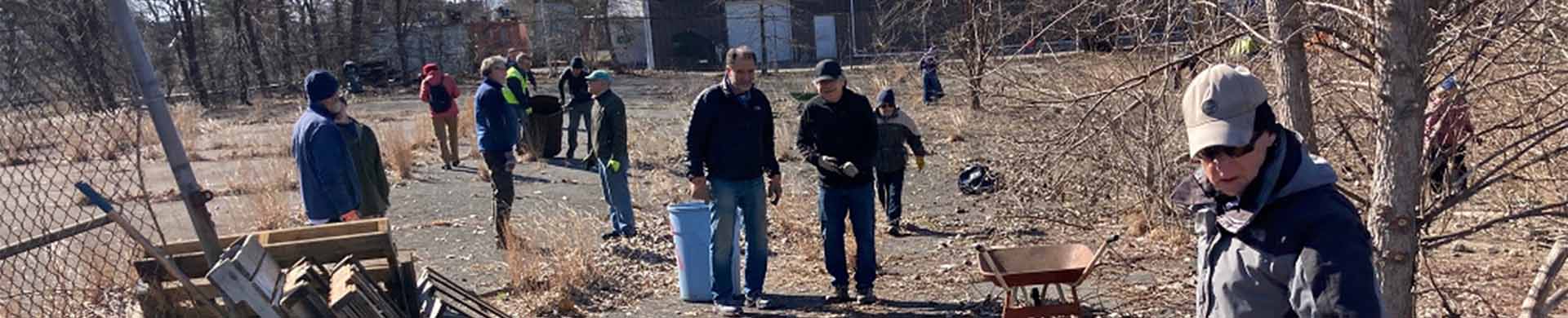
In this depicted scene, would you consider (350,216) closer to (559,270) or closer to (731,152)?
(559,270)

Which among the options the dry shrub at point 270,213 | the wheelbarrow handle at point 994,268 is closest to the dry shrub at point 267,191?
the dry shrub at point 270,213

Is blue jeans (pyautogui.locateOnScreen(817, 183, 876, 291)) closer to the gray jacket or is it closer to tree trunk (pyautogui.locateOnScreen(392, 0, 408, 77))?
the gray jacket

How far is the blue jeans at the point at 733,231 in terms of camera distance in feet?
20.3

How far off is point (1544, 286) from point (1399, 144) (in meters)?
0.85

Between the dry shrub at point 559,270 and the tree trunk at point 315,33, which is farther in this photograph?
the tree trunk at point 315,33

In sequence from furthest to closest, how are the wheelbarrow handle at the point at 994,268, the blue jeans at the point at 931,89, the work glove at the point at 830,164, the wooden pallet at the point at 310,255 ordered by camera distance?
the blue jeans at the point at 931,89, the work glove at the point at 830,164, the wheelbarrow handle at the point at 994,268, the wooden pallet at the point at 310,255

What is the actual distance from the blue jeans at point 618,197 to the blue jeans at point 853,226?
2.12 meters

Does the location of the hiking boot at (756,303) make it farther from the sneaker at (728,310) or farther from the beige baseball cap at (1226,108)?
the beige baseball cap at (1226,108)

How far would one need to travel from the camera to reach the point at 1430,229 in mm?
7512

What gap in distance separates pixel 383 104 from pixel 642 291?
71.1ft

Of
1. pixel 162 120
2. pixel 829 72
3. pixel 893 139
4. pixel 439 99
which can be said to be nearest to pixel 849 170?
pixel 829 72

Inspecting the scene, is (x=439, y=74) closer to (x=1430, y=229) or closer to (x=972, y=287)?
(x=972, y=287)

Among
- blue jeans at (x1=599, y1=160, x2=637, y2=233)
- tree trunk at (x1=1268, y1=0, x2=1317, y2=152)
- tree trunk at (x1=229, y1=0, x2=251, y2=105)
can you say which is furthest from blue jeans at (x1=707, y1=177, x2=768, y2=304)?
tree trunk at (x1=229, y1=0, x2=251, y2=105)

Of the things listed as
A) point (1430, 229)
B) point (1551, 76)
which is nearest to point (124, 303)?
point (1551, 76)
